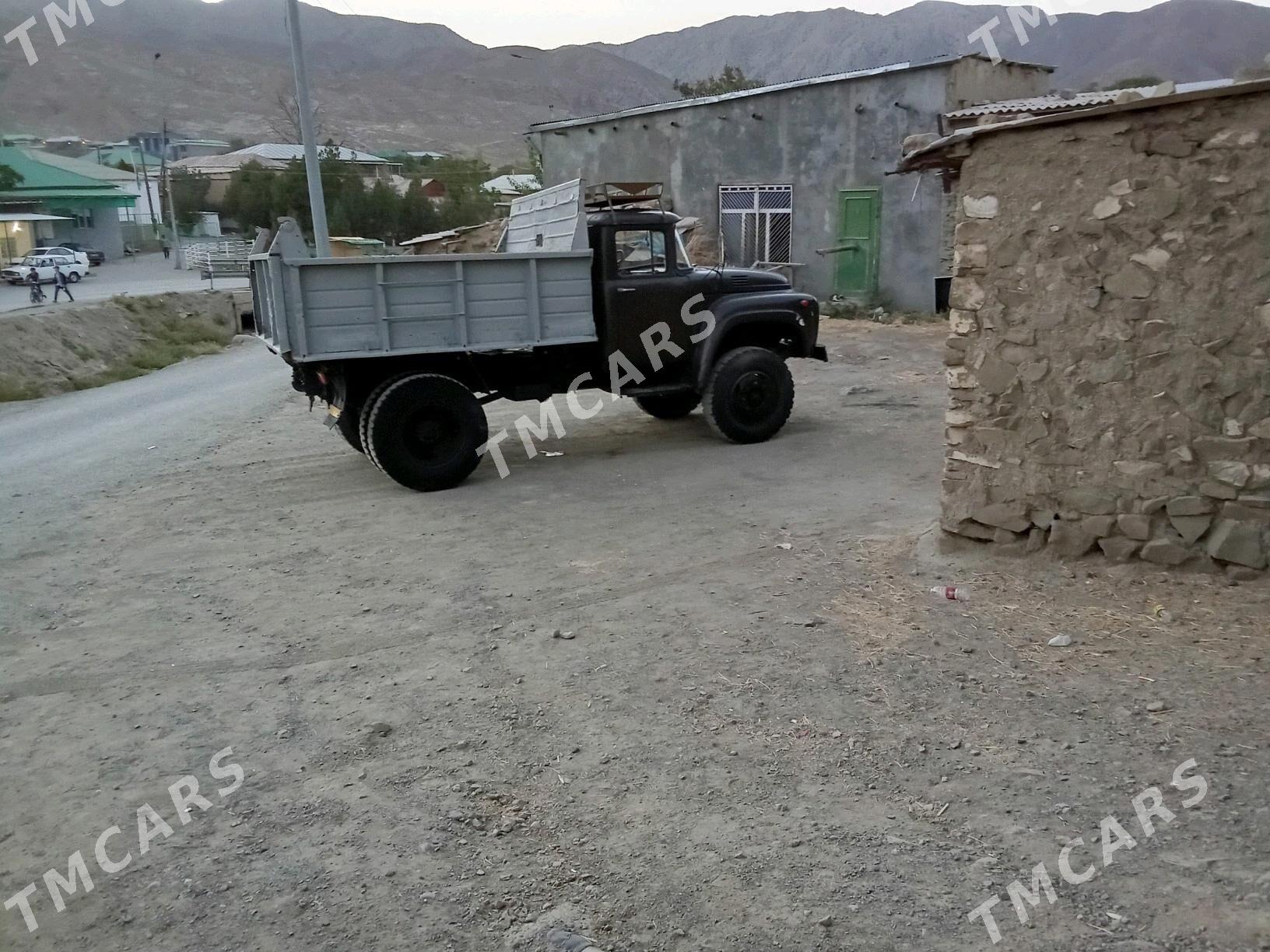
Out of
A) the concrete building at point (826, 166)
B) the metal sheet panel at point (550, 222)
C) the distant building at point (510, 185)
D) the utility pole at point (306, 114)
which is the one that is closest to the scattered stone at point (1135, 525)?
the metal sheet panel at point (550, 222)

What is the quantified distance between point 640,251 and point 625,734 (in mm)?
5658

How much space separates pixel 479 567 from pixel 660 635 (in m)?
1.65

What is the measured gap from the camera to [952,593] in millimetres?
5020

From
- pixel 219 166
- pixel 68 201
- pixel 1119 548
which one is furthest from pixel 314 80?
pixel 1119 548

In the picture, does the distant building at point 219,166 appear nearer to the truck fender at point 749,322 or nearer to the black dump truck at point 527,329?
the black dump truck at point 527,329

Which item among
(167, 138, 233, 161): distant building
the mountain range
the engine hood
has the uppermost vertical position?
the mountain range

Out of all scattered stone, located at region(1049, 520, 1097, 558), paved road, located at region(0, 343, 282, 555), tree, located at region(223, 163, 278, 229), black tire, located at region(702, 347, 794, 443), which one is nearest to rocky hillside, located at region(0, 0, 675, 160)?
tree, located at region(223, 163, 278, 229)

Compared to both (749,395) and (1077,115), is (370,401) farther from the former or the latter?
(1077,115)

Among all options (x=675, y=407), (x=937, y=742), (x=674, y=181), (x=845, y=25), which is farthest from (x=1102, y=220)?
(x=845, y=25)

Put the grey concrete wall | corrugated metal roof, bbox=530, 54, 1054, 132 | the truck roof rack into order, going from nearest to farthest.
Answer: the truck roof rack
corrugated metal roof, bbox=530, 54, 1054, 132
the grey concrete wall

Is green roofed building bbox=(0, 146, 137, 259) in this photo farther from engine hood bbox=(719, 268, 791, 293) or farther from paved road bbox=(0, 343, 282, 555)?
engine hood bbox=(719, 268, 791, 293)

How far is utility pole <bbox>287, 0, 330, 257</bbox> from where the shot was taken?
12.8 metres

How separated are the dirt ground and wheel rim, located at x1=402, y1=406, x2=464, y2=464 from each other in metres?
1.10

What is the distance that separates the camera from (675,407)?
10.4 m
